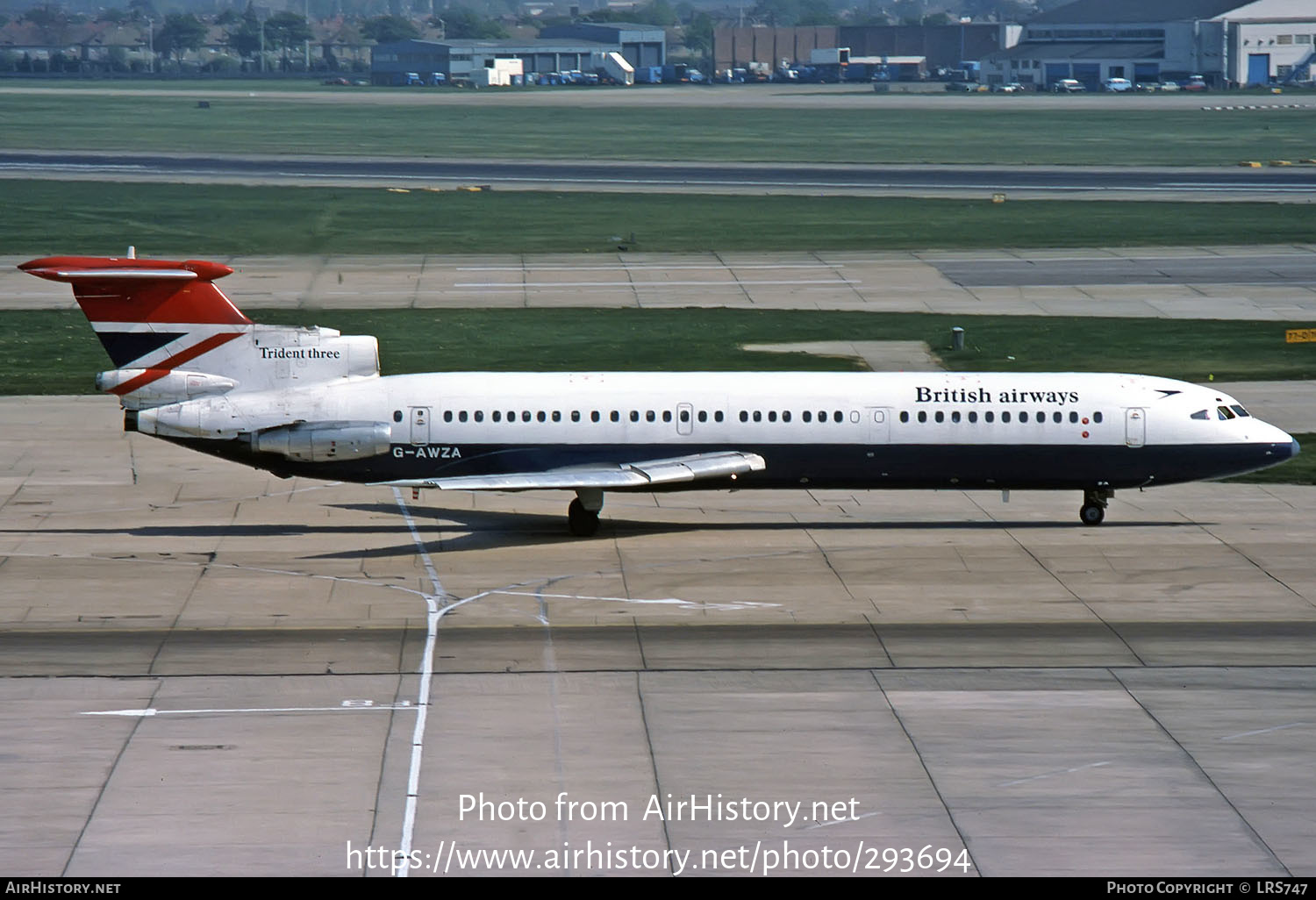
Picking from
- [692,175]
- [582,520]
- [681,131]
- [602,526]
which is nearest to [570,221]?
[692,175]

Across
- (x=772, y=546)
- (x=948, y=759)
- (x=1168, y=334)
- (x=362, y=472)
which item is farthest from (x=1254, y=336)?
(x=948, y=759)

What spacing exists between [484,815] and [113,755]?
18.8 feet

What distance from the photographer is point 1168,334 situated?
60.3m

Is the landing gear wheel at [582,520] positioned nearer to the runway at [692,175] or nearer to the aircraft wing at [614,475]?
the aircraft wing at [614,475]

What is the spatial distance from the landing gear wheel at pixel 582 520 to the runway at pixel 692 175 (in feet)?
232

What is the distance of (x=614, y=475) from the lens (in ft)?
116

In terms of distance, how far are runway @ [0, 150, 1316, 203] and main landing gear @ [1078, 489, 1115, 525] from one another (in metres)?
68.2

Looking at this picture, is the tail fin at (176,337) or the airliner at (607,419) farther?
the airliner at (607,419)

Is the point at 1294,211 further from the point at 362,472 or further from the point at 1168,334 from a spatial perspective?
the point at 362,472

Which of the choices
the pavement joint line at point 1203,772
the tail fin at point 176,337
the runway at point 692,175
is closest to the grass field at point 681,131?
the runway at point 692,175

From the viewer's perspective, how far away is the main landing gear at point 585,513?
3600 centimetres

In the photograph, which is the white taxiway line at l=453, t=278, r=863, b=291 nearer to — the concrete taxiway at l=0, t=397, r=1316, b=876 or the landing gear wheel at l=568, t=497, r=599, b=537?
the concrete taxiway at l=0, t=397, r=1316, b=876

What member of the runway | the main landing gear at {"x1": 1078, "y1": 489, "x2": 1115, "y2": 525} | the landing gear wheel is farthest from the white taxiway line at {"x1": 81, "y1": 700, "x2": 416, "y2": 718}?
the runway

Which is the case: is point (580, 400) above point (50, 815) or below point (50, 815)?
above
